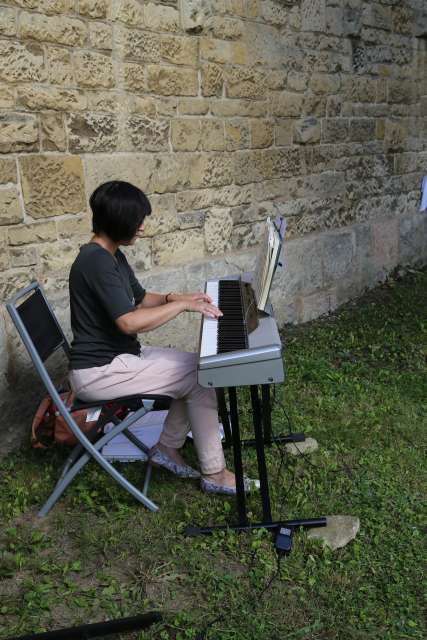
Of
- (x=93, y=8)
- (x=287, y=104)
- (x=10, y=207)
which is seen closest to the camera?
(x=10, y=207)

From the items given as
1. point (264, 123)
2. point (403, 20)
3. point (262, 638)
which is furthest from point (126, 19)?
point (403, 20)

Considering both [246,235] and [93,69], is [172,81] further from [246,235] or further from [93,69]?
[246,235]

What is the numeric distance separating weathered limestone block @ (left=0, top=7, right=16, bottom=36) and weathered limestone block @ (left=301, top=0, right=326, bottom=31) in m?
2.99

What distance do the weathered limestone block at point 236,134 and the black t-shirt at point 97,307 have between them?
7.43 feet

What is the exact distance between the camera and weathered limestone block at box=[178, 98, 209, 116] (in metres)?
4.59

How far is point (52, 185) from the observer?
3777mm

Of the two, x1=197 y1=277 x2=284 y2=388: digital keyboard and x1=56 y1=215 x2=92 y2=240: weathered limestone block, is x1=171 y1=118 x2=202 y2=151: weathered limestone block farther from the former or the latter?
x1=197 y1=277 x2=284 y2=388: digital keyboard

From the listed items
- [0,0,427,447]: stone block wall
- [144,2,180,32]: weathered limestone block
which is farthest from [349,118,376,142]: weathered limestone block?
[144,2,180,32]: weathered limestone block

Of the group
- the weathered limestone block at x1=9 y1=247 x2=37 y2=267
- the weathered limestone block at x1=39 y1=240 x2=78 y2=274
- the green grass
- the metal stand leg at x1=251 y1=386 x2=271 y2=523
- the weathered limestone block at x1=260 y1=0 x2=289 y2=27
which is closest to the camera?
the green grass

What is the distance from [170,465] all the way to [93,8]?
264 cm

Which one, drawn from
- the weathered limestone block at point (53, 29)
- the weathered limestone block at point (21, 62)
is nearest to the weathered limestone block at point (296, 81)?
the weathered limestone block at point (53, 29)

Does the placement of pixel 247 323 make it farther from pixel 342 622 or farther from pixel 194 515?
pixel 342 622

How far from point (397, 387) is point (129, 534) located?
7.84 feet

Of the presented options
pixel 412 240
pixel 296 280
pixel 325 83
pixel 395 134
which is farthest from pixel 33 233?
pixel 412 240
